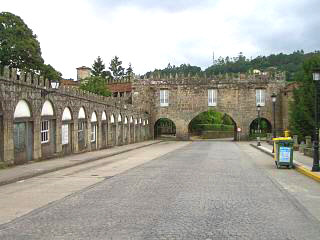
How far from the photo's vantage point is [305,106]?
37.6 meters

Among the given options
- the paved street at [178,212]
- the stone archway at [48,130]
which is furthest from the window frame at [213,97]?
the paved street at [178,212]

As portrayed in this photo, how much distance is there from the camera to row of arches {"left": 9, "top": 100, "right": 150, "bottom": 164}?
64.2 feet

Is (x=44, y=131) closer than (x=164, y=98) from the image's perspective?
Yes

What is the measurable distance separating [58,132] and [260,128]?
57030 millimetres

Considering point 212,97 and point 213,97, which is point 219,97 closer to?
point 213,97

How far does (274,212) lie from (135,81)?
5759 cm

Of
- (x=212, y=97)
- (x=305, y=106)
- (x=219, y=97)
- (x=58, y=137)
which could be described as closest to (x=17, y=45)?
(x=58, y=137)

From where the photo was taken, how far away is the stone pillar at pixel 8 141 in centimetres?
1754

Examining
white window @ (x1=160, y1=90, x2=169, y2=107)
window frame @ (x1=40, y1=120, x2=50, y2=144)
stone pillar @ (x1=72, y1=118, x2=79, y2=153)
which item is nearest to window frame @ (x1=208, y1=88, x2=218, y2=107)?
white window @ (x1=160, y1=90, x2=169, y2=107)

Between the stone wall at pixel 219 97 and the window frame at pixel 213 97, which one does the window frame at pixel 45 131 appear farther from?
the window frame at pixel 213 97

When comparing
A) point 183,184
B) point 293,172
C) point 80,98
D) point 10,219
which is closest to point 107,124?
point 80,98

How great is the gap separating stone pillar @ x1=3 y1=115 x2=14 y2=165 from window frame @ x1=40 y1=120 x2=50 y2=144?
3992 millimetres

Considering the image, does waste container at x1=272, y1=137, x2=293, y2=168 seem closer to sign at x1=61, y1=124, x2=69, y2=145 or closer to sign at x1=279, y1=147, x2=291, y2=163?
sign at x1=279, y1=147, x2=291, y2=163

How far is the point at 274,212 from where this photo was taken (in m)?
8.87
